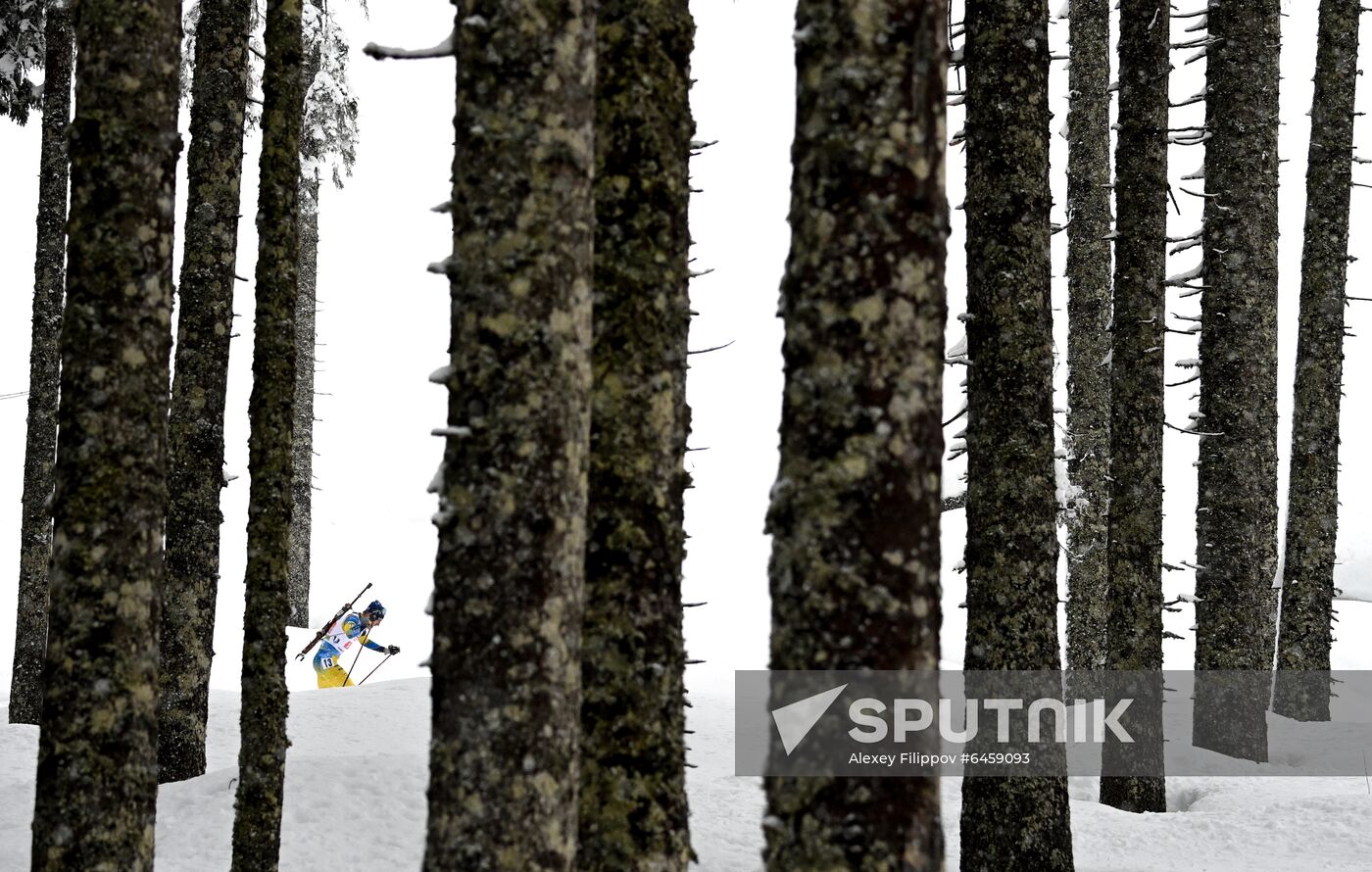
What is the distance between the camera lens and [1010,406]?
6.58 meters

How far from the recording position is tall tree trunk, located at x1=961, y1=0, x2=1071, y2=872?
650 centimetres

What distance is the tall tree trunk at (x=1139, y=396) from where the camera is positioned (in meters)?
9.46

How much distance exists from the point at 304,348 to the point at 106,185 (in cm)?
1754

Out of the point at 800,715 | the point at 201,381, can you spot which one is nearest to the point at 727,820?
the point at 201,381

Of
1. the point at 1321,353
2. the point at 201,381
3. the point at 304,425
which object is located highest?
the point at 1321,353

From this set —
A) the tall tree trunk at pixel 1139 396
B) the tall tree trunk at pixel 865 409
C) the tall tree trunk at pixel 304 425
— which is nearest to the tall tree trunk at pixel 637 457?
the tall tree trunk at pixel 865 409

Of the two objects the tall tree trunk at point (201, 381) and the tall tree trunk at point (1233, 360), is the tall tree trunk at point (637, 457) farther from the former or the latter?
the tall tree trunk at point (1233, 360)

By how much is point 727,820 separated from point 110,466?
553cm

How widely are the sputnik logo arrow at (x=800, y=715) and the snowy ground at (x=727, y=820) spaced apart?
460 centimetres

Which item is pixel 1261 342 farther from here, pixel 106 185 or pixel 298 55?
pixel 106 185

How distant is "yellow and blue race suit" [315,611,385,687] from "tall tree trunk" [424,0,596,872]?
13478mm

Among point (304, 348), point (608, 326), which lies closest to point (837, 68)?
point (608, 326)

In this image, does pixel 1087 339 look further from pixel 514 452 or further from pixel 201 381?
pixel 514 452

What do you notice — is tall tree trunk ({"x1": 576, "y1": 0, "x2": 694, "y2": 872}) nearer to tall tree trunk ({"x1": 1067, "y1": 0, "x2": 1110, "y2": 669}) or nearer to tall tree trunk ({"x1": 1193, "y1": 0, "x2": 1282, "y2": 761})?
tall tree trunk ({"x1": 1193, "y1": 0, "x2": 1282, "y2": 761})
